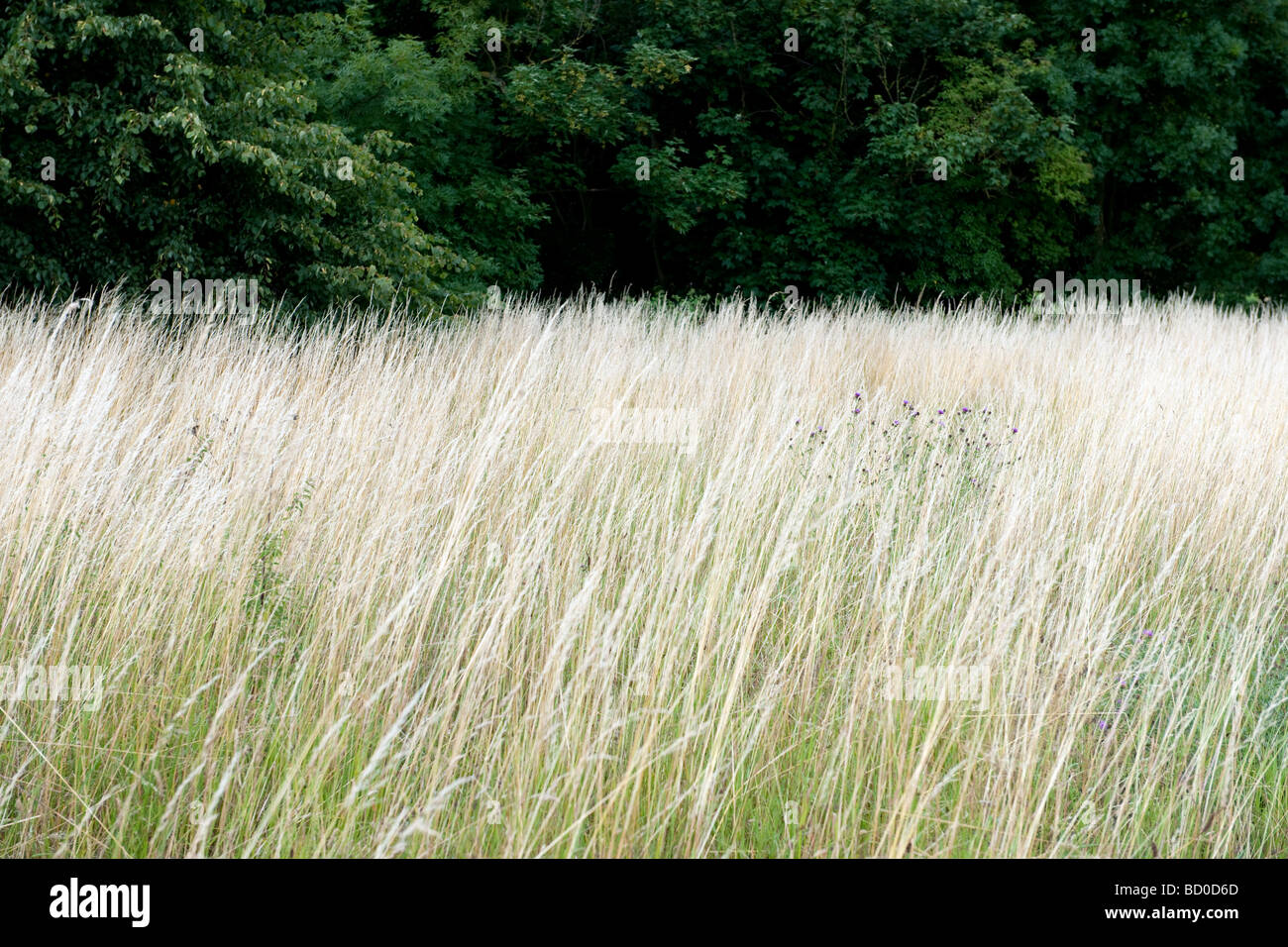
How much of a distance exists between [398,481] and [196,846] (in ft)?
6.33

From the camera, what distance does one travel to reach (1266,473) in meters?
4.92

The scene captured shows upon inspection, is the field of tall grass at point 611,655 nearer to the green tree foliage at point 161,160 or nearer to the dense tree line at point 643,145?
the green tree foliage at point 161,160

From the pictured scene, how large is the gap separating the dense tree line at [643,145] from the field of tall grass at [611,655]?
4407 mm

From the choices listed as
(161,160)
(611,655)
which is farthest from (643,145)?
(611,655)

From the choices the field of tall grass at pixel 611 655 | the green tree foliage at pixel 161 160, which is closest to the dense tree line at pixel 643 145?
the green tree foliage at pixel 161 160

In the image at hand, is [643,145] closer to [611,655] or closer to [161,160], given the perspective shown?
[161,160]

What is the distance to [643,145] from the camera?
18.4 metres

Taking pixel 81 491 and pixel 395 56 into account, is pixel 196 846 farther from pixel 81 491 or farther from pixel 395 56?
pixel 395 56

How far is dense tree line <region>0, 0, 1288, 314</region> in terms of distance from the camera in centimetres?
829

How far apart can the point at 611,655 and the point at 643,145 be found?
55.4ft

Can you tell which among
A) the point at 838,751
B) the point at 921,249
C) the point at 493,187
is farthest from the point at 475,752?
the point at 921,249

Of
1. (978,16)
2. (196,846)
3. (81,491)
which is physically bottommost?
(196,846)

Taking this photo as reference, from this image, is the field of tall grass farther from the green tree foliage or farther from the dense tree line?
the dense tree line
